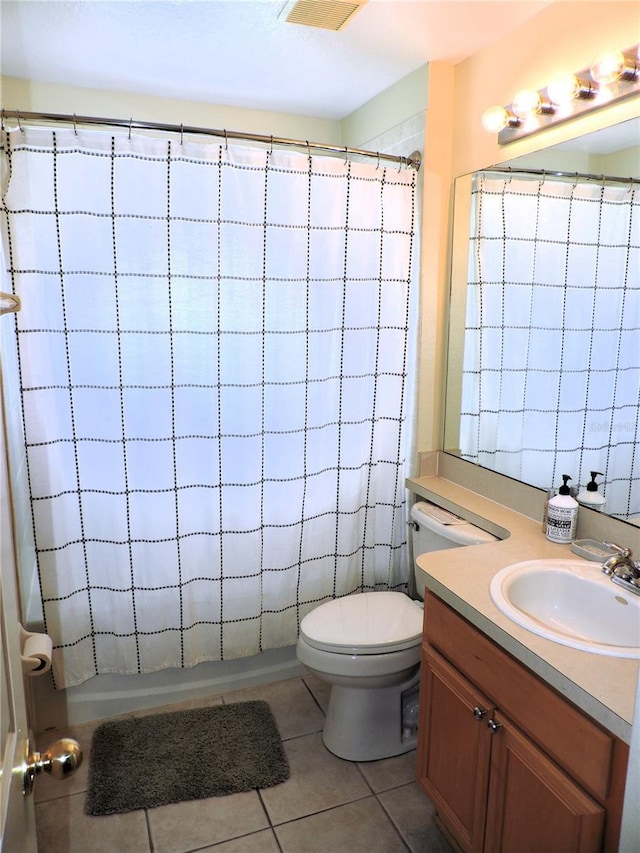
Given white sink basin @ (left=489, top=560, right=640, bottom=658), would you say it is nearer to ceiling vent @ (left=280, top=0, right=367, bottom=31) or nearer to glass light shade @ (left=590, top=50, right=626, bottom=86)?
glass light shade @ (left=590, top=50, right=626, bottom=86)

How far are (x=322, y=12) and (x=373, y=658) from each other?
1.93m

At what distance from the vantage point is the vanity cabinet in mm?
1151

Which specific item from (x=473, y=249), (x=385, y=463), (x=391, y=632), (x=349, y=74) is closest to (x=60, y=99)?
(x=349, y=74)

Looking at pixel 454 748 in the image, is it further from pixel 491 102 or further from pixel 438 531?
pixel 491 102

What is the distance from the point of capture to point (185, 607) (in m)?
2.24

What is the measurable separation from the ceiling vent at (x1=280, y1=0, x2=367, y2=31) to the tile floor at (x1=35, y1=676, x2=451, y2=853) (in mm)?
2328

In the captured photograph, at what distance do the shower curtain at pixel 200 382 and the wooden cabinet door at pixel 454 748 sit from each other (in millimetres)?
826

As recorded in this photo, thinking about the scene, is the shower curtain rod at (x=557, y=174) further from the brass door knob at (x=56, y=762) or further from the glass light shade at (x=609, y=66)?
the brass door knob at (x=56, y=762)

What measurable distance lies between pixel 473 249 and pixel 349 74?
2.61 feet

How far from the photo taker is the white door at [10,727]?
0.72 meters

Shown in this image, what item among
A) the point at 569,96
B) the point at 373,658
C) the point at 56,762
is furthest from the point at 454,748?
the point at 569,96

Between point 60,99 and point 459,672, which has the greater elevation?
point 60,99

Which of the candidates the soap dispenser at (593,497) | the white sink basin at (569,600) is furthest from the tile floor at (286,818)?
the soap dispenser at (593,497)

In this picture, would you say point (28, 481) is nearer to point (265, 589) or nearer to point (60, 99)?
point (265, 589)
